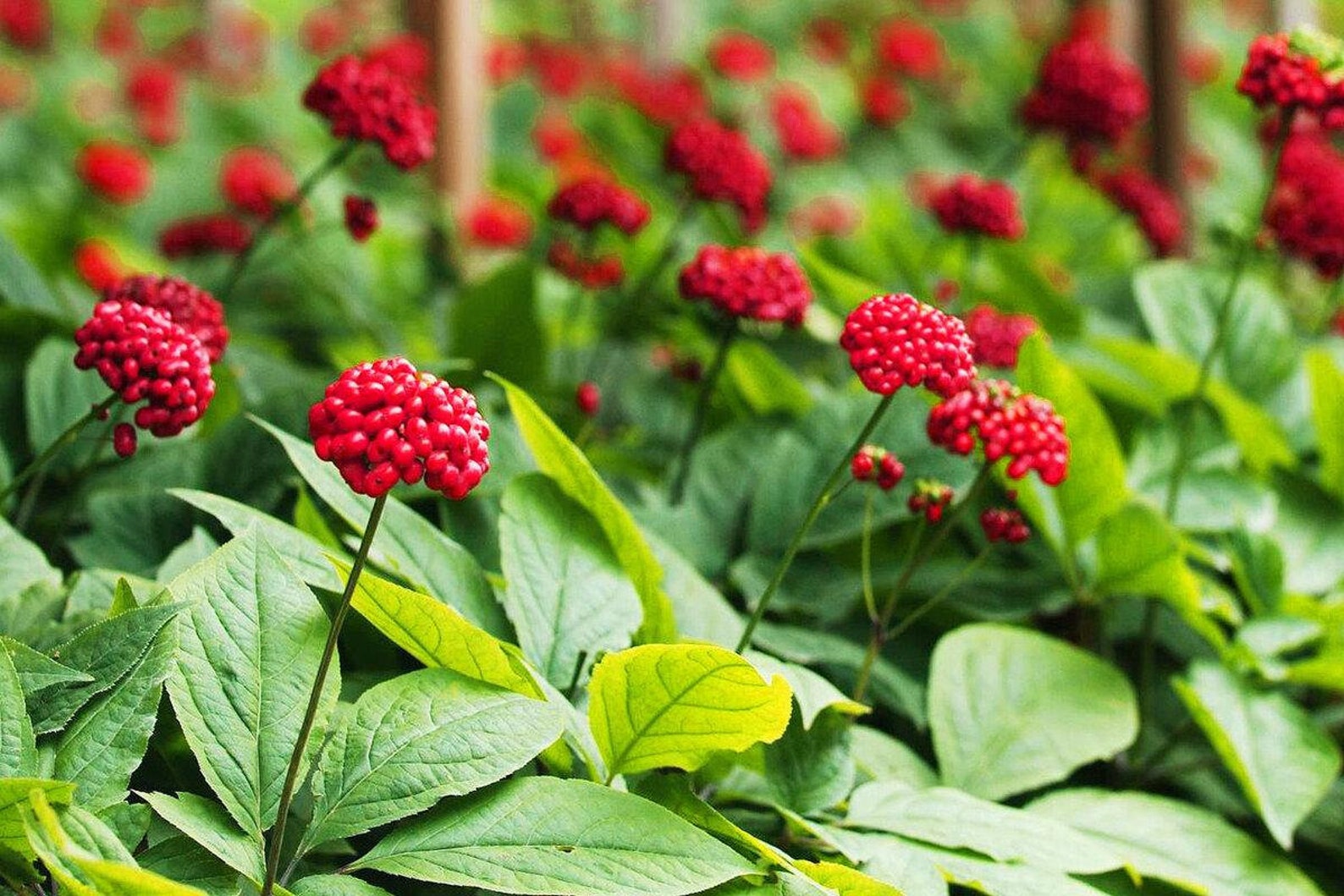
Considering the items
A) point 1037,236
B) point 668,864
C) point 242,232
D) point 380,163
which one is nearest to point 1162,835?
point 668,864

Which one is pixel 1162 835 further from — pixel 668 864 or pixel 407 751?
pixel 407 751

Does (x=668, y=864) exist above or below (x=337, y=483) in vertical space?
below

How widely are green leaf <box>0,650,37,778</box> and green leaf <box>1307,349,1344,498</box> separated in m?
1.83

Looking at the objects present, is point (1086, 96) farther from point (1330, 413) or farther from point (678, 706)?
point (678, 706)

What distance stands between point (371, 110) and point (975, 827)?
3.96ft

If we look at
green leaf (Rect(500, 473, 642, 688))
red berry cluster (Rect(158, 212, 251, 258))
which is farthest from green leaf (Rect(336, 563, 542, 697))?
red berry cluster (Rect(158, 212, 251, 258))

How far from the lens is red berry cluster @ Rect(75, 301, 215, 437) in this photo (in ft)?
4.36

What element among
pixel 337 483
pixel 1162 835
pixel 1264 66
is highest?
pixel 1264 66

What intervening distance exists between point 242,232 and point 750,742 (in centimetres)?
223

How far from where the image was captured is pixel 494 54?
561 centimetres

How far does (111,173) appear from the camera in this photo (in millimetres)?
3707

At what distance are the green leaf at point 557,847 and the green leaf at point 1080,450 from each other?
0.85 meters

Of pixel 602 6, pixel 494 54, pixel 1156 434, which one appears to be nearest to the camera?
pixel 1156 434

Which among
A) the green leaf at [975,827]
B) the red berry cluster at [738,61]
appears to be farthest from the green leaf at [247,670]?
the red berry cluster at [738,61]
